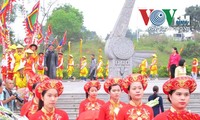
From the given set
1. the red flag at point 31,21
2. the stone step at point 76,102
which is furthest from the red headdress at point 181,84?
the red flag at point 31,21

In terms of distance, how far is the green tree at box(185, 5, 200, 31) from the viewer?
184ft

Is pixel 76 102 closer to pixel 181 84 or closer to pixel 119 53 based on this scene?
pixel 119 53

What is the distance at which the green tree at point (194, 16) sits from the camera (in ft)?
184

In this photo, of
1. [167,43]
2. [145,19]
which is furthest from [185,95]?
[167,43]

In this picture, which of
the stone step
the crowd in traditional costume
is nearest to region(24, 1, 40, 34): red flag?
the stone step

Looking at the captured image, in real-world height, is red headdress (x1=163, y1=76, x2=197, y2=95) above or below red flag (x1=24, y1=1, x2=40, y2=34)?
below

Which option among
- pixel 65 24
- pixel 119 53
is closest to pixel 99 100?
pixel 119 53

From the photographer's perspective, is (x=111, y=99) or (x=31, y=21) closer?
(x=111, y=99)

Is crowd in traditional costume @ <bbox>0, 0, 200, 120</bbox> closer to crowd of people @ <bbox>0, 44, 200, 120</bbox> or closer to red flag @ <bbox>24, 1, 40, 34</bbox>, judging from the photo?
crowd of people @ <bbox>0, 44, 200, 120</bbox>

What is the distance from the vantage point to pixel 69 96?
543 inches

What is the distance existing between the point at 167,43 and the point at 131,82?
140 ft

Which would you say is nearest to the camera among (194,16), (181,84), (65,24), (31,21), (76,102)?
(181,84)

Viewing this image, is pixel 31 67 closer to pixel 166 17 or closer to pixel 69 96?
pixel 69 96

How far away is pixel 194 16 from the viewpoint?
184 feet
